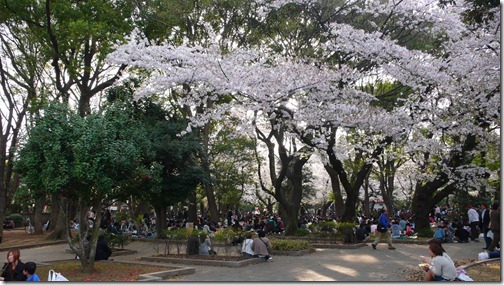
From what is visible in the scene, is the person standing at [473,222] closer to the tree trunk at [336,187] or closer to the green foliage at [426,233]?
the green foliage at [426,233]

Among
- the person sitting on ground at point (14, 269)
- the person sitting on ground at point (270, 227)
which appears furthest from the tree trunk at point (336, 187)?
the person sitting on ground at point (14, 269)

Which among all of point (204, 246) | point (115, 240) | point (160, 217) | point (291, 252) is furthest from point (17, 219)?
point (291, 252)

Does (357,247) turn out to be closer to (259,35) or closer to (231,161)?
(259,35)

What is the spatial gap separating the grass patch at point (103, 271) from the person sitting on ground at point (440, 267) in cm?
633

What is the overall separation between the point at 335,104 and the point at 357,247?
19.1ft

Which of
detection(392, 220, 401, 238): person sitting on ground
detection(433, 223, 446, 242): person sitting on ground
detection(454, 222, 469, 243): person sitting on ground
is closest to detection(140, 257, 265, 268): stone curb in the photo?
detection(433, 223, 446, 242): person sitting on ground

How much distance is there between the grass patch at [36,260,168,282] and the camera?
433 inches

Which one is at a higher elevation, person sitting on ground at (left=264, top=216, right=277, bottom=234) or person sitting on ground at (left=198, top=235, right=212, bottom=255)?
person sitting on ground at (left=264, top=216, right=277, bottom=234)

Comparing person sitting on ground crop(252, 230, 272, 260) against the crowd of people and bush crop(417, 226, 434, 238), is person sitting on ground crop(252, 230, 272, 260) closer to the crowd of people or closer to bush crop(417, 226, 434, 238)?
the crowd of people

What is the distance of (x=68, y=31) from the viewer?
18.7 metres

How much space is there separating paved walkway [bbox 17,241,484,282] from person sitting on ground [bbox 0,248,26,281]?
3840 millimetres

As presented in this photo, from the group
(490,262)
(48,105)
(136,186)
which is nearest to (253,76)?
(136,186)

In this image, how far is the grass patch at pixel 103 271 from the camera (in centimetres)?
1101

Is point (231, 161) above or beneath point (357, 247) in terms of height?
above
